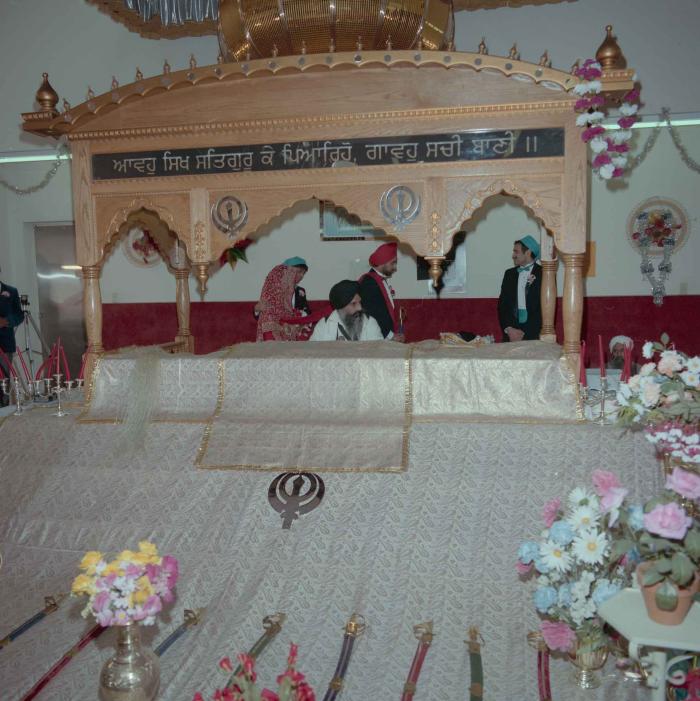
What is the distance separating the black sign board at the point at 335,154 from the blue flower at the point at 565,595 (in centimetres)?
220

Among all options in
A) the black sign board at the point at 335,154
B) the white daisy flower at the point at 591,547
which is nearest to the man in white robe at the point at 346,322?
the black sign board at the point at 335,154

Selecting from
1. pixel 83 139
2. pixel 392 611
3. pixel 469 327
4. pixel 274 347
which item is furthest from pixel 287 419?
pixel 469 327

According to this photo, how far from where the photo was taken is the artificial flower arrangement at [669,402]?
2.43 m

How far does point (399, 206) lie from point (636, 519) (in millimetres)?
2159

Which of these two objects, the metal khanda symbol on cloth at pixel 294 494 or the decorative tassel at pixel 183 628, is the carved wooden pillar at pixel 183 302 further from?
the decorative tassel at pixel 183 628

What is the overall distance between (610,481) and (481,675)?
841mm

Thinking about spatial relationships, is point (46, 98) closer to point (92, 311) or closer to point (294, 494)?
point (92, 311)

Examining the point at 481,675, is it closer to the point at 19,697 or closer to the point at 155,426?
the point at 19,697

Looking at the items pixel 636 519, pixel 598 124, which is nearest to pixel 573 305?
pixel 598 124

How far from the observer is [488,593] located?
281 centimetres

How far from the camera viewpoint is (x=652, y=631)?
6.07ft

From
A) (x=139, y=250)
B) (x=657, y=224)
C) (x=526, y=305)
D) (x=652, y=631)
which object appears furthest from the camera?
(x=139, y=250)

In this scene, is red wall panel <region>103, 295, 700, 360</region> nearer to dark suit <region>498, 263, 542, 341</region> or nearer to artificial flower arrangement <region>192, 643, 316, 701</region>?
dark suit <region>498, 263, 542, 341</region>

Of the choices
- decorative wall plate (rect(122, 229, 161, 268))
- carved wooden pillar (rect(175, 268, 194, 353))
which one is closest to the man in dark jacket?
carved wooden pillar (rect(175, 268, 194, 353))
